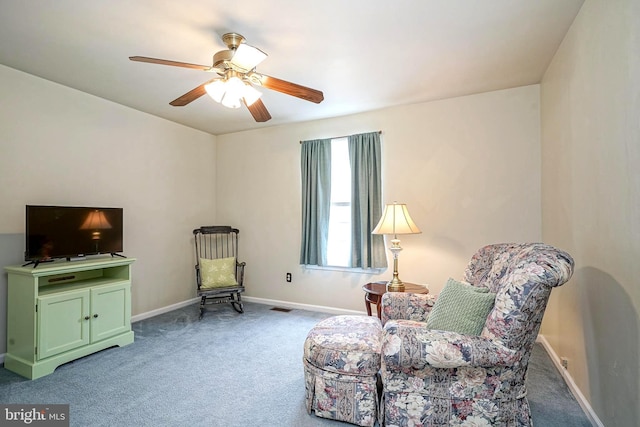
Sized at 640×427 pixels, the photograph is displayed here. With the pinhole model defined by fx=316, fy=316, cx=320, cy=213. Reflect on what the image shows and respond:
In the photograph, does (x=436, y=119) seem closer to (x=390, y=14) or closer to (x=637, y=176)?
(x=390, y=14)

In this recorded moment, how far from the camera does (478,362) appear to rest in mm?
1526

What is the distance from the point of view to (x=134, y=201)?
376 centimetres

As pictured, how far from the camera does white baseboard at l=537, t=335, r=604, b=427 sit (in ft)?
5.95

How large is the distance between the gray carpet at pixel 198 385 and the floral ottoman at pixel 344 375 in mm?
122

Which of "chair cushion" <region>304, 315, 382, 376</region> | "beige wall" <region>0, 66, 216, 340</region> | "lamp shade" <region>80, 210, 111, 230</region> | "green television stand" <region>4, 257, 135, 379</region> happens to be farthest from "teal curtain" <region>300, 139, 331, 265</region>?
"lamp shade" <region>80, 210, 111, 230</region>

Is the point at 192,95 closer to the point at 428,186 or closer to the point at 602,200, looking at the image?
the point at 428,186

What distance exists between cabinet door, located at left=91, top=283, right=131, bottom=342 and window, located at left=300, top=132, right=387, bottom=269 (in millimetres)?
2008

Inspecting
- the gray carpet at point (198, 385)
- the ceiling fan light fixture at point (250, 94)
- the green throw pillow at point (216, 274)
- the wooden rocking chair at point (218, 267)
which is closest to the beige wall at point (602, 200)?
the gray carpet at point (198, 385)

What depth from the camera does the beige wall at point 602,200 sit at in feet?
4.76

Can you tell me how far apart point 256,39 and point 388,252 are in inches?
102

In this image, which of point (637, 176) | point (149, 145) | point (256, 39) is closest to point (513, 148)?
point (637, 176)

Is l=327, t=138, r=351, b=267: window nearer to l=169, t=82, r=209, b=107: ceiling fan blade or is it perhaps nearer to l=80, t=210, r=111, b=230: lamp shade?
l=169, t=82, r=209, b=107: ceiling fan blade

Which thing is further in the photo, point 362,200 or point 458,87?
point 362,200

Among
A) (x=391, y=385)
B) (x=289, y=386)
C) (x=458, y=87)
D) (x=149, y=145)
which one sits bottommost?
(x=289, y=386)
